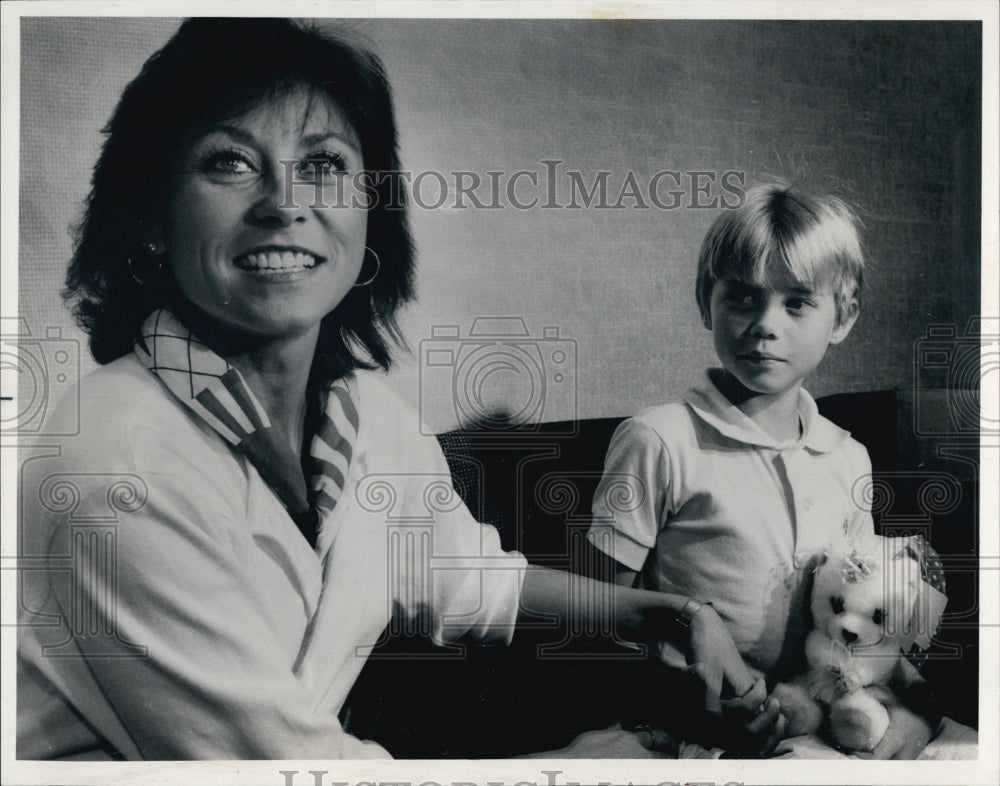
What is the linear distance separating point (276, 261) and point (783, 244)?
1.35 meters

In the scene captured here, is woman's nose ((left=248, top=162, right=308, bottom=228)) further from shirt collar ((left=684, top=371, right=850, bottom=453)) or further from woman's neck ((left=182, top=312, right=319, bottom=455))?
shirt collar ((left=684, top=371, right=850, bottom=453))

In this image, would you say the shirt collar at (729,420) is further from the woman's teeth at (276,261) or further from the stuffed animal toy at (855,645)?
the woman's teeth at (276,261)

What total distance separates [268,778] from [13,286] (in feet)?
4.82

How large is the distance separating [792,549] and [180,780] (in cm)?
173

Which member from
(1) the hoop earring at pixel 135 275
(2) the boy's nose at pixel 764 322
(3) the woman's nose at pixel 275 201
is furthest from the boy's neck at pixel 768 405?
(1) the hoop earring at pixel 135 275

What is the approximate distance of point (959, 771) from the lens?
9.72 feet

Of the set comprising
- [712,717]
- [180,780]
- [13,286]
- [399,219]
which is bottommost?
[180,780]

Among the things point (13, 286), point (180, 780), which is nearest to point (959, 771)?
point (180, 780)

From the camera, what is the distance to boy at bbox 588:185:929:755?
2885mm

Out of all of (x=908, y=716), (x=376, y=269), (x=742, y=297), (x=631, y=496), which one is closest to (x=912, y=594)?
(x=908, y=716)

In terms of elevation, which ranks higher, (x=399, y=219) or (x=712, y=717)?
(x=399, y=219)

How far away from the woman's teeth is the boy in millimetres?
951

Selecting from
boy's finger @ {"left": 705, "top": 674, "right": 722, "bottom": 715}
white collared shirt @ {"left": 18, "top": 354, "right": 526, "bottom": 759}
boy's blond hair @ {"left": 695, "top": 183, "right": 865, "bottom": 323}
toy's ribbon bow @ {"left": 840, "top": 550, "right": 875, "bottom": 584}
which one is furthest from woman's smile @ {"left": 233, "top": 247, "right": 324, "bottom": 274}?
toy's ribbon bow @ {"left": 840, "top": 550, "right": 875, "bottom": 584}

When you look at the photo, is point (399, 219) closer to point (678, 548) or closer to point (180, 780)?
point (678, 548)
